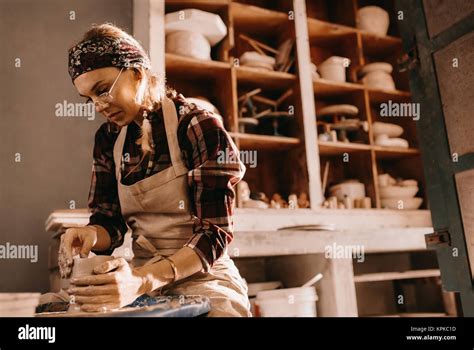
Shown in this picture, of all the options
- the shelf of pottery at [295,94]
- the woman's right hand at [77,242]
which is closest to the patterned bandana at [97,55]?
the woman's right hand at [77,242]

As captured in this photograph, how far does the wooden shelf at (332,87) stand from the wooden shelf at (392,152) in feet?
1.56

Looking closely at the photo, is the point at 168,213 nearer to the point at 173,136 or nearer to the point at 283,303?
the point at 173,136

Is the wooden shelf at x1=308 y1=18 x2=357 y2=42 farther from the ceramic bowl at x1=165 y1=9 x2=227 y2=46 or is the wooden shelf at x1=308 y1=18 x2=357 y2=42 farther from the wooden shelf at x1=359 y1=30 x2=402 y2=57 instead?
the ceramic bowl at x1=165 y1=9 x2=227 y2=46

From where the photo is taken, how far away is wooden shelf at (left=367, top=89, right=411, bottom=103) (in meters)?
3.30

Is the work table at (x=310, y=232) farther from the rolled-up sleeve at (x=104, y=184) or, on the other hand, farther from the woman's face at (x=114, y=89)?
the woman's face at (x=114, y=89)

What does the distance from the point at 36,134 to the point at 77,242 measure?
147 cm

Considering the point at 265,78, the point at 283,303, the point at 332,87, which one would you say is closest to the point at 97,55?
the point at 283,303

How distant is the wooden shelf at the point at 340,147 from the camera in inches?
117

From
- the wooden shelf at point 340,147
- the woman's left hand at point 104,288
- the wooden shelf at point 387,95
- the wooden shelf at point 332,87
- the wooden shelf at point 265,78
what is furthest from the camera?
the wooden shelf at point 387,95

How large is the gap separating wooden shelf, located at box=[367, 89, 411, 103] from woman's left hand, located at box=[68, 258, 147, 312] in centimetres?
280

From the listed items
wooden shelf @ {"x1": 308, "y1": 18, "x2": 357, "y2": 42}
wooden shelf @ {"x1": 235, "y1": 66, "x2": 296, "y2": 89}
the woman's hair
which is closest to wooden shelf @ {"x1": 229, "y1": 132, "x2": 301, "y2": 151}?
wooden shelf @ {"x1": 235, "y1": 66, "x2": 296, "y2": 89}

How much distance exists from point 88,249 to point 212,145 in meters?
0.45

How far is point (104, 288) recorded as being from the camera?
2.78 feet
